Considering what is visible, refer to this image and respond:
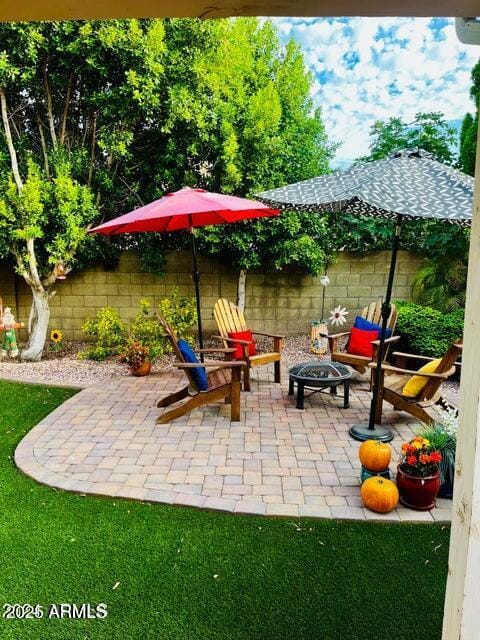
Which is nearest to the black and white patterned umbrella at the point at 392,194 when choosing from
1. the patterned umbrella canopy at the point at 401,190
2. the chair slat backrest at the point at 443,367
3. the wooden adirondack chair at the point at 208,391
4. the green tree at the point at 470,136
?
the patterned umbrella canopy at the point at 401,190

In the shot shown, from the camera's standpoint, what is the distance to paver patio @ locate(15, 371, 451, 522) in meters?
3.06

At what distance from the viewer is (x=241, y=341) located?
502 centimetres

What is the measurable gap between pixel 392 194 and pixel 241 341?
237 cm

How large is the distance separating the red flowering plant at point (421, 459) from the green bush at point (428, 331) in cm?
287

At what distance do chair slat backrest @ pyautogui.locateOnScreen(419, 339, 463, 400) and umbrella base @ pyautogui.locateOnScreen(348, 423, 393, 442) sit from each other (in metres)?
0.48

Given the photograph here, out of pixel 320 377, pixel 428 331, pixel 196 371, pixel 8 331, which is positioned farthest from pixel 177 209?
pixel 8 331

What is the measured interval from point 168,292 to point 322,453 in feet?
14.7

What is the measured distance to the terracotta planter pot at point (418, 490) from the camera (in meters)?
2.90

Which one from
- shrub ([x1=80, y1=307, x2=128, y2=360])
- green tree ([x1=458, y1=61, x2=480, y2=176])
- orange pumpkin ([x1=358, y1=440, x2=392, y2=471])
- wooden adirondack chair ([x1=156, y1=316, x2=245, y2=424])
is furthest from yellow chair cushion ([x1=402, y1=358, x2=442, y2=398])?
shrub ([x1=80, y1=307, x2=128, y2=360])

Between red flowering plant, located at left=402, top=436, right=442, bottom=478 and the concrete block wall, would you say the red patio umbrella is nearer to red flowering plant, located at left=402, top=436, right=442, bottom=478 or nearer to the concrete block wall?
the concrete block wall

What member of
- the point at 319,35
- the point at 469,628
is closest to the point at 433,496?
the point at 469,628

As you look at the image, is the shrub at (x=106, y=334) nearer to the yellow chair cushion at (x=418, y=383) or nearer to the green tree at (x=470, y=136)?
the yellow chair cushion at (x=418, y=383)

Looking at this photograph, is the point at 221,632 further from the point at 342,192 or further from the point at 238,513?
the point at 342,192

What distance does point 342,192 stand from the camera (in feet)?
11.9
